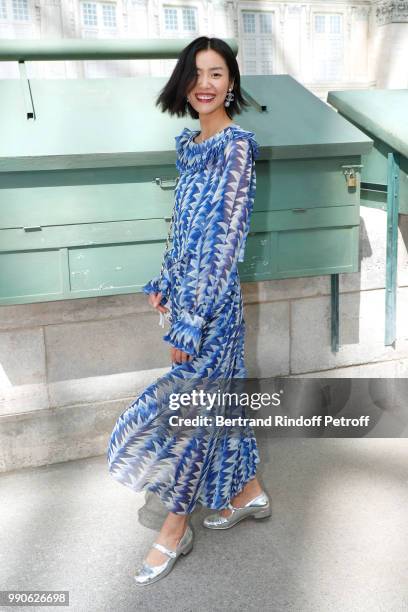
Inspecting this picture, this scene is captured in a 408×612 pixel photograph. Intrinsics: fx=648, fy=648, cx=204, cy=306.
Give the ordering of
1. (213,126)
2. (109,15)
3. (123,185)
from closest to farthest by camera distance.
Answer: (213,126), (123,185), (109,15)

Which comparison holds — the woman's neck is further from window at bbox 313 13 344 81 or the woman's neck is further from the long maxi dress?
window at bbox 313 13 344 81

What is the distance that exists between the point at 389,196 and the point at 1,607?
7.14 feet

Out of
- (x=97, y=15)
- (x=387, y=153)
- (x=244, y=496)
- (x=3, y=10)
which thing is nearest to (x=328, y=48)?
(x=97, y=15)

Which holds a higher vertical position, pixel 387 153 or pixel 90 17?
pixel 90 17

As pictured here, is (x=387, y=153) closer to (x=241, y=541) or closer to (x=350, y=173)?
(x=350, y=173)

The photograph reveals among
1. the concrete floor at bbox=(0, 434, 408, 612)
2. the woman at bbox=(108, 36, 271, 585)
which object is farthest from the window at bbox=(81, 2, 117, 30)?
the woman at bbox=(108, 36, 271, 585)

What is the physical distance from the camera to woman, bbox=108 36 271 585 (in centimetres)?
173

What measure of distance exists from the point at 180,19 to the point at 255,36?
2.40 metres

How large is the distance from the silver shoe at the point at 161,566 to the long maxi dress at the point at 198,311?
14 centimetres

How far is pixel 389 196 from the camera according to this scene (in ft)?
9.34

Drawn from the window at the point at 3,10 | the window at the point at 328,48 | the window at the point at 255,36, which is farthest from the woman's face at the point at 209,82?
the window at the point at 328,48

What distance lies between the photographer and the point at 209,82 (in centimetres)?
178

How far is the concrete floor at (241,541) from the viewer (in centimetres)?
181

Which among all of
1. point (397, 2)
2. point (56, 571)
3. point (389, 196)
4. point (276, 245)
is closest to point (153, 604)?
point (56, 571)
